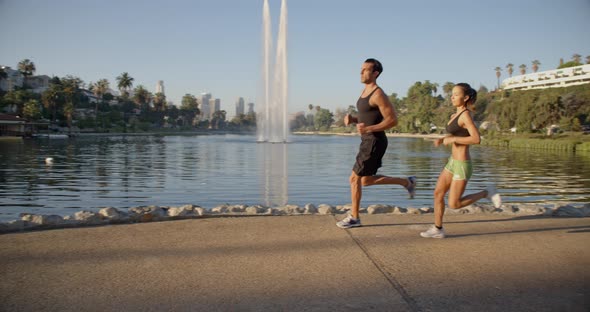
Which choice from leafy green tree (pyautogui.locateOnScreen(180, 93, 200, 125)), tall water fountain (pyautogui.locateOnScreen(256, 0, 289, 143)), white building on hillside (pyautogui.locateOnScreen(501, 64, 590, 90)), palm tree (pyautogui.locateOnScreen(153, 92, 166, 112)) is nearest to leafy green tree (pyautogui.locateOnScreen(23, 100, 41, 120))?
tall water fountain (pyautogui.locateOnScreen(256, 0, 289, 143))

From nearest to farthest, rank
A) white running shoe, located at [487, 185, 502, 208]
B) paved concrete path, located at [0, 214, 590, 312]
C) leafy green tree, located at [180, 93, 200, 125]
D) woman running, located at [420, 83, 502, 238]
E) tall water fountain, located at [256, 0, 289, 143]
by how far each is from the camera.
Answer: paved concrete path, located at [0, 214, 590, 312]
woman running, located at [420, 83, 502, 238]
white running shoe, located at [487, 185, 502, 208]
tall water fountain, located at [256, 0, 289, 143]
leafy green tree, located at [180, 93, 200, 125]

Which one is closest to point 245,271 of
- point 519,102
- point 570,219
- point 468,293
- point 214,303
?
point 214,303

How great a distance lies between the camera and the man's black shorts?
535 centimetres

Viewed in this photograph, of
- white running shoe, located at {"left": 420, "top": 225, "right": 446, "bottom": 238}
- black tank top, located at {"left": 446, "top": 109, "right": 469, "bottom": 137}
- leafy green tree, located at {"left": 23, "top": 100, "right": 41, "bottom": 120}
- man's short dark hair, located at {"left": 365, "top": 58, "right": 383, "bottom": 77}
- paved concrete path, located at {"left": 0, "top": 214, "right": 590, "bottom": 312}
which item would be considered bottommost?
paved concrete path, located at {"left": 0, "top": 214, "right": 590, "bottom": 312}

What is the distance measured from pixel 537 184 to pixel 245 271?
17.3 metres

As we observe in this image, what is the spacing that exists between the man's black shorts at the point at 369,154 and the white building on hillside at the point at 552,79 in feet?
485

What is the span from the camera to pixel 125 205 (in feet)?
37.8

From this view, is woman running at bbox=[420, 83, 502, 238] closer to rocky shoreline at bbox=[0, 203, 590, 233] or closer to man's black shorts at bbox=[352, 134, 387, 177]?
man's black shorts at bbox=[352, 134, 387, 177]

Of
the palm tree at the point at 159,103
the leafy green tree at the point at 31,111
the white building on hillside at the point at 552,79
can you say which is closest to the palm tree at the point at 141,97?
the palm tree at the point at 159,103

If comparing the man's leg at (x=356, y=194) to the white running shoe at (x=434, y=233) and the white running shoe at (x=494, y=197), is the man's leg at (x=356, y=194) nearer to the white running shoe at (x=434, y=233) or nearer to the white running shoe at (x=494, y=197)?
the white running shoe at (x=434, y=233)

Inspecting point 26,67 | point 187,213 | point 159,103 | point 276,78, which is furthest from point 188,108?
point 187,213

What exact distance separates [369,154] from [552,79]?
174m

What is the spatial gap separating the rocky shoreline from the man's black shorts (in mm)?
1265

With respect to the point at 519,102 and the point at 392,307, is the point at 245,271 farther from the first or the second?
the point at 519,102
